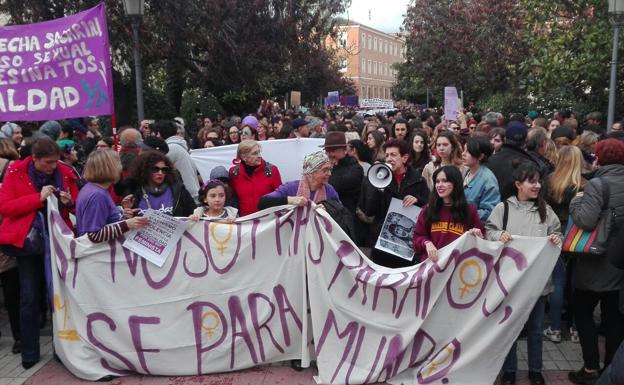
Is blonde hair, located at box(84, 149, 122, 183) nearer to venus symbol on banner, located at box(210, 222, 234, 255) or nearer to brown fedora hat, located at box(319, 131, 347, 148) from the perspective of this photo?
venus symbol on banner, located at box(210, 222, 234, 255)

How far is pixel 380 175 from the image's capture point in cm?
501

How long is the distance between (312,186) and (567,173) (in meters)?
2.07

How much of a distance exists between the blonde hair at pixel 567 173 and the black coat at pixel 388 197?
1.04m

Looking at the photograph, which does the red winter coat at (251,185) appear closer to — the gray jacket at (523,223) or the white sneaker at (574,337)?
the gray jacket at (523,223)

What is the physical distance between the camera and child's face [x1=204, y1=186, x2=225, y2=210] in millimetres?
4840

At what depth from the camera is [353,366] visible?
448cm

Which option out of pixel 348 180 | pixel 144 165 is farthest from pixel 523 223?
pixel 144 165

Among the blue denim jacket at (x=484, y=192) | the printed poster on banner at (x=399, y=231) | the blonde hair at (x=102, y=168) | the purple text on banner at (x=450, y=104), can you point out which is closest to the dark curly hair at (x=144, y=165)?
the blonde hair at (x=102, y=168)

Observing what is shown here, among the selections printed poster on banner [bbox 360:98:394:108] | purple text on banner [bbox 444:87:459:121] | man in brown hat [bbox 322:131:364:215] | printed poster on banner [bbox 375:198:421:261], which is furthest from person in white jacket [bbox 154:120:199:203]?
printed poster on banner [bbox 360:98:394:108]

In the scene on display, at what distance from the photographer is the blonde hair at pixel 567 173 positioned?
4961 mm

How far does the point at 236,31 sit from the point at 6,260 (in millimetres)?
11336

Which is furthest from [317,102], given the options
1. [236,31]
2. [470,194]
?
[470,194]

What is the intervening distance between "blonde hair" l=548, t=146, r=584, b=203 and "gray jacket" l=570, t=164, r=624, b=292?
49cm

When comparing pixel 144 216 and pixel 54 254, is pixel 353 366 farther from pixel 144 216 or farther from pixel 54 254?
pixel 54 254
